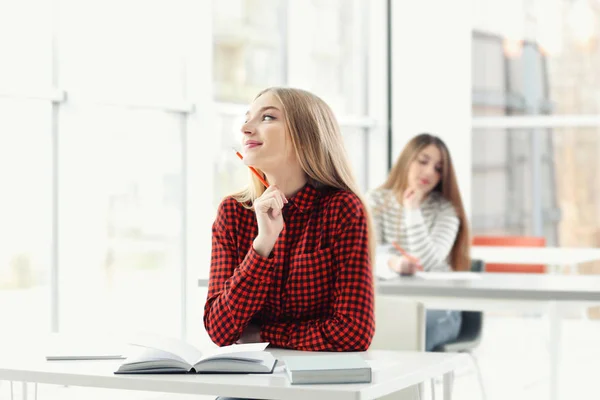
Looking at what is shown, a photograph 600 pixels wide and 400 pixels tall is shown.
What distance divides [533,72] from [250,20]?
257 centimetres

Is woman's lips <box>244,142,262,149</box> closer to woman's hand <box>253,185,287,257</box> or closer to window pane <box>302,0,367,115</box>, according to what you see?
woman's hand <box>253,185,287,257</box>

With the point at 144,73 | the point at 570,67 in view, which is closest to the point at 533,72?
the point at 570,67

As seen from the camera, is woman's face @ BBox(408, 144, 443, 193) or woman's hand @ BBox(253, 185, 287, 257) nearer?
woman's hand @ BBox(253, 185, 287, 257)

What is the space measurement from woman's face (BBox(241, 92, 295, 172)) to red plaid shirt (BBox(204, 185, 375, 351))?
10 cm

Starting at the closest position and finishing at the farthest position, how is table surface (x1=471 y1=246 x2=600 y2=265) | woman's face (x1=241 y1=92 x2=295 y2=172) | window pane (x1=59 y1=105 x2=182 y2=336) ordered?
woman's face (x1=241 y1=92 x2=295 y2=172)
window pane (x1=59 y1=105 x2=182 y2=336)
table surface (x1=471 y1=246 x2=600 y2=265)

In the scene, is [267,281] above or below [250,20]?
below

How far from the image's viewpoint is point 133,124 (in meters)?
5.00

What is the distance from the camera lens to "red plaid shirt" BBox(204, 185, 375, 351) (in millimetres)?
2264

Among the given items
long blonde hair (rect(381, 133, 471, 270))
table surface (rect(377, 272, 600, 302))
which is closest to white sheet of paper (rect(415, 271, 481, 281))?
table surface (rect(377, 272, 600, 302))

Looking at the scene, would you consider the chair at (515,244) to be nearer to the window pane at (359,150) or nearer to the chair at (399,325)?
the window pane at (359,150)

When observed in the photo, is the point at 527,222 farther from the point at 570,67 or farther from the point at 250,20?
the point at 250,20

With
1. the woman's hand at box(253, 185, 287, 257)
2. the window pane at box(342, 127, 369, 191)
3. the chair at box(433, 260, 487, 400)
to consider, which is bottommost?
the chair at box(433, 260, 487, 400)

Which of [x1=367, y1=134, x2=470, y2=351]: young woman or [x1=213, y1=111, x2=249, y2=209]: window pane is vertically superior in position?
[x1=213, y1=111, x2=249, y2=209]: window pane

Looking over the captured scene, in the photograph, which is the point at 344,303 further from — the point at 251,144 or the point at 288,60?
the point at 288,60
